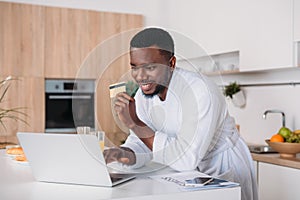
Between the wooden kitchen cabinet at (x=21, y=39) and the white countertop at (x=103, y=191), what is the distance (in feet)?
8.67

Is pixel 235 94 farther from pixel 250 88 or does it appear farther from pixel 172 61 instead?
pixel 172 61

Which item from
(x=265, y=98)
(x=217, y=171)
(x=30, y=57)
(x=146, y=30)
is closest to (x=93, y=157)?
(x=146, y=30)

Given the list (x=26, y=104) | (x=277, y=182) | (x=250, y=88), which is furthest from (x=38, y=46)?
(x=277, y=182)

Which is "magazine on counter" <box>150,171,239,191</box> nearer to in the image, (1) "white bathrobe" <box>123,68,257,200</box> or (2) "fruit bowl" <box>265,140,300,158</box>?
(1) "white bathrobe" <box>123,68,257,200</box>

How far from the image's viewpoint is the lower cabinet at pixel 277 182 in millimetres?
2320

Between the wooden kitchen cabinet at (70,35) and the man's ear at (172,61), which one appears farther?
the wooden kitchen cabinet at (70,35)

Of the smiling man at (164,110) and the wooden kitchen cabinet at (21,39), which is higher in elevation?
the wooden kitchen cabinet at (21,39)

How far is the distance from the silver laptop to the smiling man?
5cm

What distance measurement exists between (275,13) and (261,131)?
3.13ft

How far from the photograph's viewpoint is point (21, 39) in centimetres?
367

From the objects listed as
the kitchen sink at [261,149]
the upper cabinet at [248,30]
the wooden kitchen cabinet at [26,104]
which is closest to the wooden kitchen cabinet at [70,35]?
the wooden kitchen cabinet at [26,104]

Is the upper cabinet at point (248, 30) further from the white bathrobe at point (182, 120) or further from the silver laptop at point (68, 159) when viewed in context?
the silver laptop at point (68, 159)

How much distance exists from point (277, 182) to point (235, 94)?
109cm

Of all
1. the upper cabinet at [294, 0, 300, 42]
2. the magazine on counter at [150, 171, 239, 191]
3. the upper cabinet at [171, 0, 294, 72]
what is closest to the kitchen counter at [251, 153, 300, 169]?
the upper cabinet at [171, 0, 294, 72]
